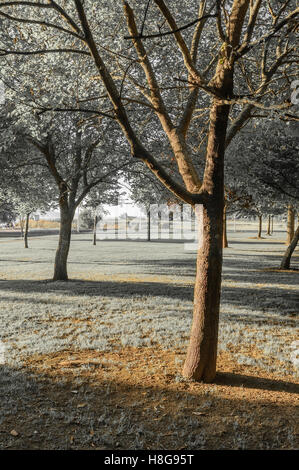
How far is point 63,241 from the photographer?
15.0 metres

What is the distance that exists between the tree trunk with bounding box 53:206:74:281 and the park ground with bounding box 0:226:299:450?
13.0 feet

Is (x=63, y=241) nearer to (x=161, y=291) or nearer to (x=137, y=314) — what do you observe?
(x=161, y=291)

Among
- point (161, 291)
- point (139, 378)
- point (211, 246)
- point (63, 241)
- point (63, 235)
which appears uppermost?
point (211, 246)

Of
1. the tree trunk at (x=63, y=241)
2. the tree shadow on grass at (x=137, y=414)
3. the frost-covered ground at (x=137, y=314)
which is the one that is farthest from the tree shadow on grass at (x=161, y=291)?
the tree shadow on grass at (x=137, y=414)

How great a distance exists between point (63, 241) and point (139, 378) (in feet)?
35.1

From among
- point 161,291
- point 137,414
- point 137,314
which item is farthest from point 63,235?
point 137,414

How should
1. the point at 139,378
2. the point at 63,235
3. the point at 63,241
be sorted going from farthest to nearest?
the point at 63,241 < the point at 63,235 < the point at 139,378

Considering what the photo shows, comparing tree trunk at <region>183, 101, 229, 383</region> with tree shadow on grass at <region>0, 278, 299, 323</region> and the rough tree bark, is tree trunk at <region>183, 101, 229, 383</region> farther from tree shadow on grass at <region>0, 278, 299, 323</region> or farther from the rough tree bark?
the rough tree bark

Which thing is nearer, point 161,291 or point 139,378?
point 139,378

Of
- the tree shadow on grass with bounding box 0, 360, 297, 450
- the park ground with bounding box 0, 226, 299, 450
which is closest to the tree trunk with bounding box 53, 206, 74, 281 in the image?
the park ground with bounding box 0, 226, 299, 450

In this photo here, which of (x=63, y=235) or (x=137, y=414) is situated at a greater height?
(x=63, y=235)

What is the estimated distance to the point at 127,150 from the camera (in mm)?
14391

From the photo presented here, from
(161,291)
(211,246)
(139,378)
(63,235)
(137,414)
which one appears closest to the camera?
(137,414)

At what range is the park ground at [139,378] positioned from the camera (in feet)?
12.3
